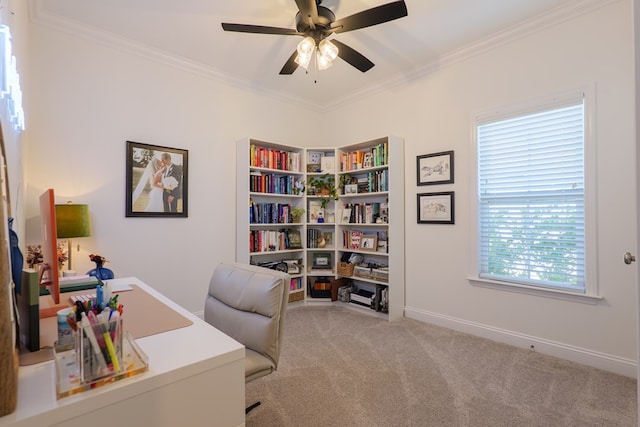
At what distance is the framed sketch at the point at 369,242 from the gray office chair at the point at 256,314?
7.19 ft

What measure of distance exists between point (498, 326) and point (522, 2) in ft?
8.57

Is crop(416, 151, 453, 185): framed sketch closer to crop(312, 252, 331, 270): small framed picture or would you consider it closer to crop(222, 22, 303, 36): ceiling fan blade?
crop(312, 252, 331, 270): small framed picture

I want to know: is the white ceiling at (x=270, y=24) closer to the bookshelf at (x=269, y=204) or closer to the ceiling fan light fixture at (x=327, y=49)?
the ceiling fan light fixture at (x=327, y=49)

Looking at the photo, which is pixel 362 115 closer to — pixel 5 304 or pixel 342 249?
pixel 342 249

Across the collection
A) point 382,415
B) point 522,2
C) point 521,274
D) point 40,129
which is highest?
point 522,2

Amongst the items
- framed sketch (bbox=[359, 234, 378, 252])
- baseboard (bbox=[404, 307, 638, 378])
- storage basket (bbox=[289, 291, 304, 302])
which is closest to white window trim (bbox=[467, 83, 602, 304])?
baseboard (bbox=[404, 307, 638, 378])

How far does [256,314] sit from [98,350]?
842 millimetres

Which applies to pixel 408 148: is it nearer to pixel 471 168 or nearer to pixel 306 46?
pixel 471 168

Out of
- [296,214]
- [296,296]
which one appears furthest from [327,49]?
[296,296]

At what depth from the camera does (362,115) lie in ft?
12.9

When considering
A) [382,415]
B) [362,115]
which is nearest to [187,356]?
[382,415]

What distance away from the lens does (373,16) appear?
1963mm

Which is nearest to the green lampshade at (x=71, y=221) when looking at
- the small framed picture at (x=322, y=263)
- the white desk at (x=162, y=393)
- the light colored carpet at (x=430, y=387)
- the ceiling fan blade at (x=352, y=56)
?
the light colored carpet at (x=430, y=387)

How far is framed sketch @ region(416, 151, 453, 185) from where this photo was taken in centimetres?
308
